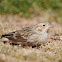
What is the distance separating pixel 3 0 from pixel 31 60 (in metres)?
6.50

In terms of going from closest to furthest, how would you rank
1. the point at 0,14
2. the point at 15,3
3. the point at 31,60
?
the point at 31,60 → the point at 0,14 → the point at 15,3

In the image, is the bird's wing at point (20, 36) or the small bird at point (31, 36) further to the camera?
the bird's wing at point (20, 36)

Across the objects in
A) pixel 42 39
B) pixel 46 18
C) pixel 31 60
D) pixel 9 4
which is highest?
pixel 9 4

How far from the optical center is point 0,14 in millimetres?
11039

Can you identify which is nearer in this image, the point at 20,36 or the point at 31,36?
the point at 31,36

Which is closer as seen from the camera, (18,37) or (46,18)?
(18,37)

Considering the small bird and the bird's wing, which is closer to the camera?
the small bird

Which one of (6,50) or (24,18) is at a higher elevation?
(24,18)

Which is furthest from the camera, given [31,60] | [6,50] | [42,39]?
[42,39]

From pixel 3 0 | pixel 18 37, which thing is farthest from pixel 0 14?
pixel 18 37

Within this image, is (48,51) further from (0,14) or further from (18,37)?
(0,14)

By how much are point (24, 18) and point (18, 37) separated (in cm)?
486

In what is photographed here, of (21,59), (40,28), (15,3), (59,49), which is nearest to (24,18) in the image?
(15,3)

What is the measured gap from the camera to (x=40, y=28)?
7.02 m
